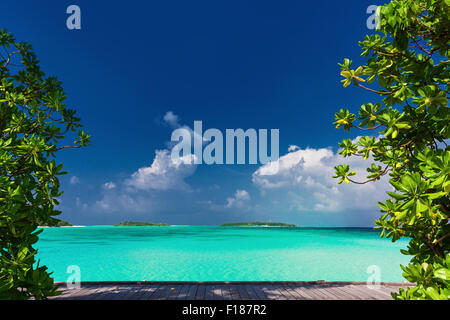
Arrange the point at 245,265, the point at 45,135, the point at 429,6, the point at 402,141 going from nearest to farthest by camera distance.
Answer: the point at 429,6, the point at 402,141, the point at 45,135, the point at 245,265

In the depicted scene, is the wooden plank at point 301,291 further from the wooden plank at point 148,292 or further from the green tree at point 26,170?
the green tree at point 26,170

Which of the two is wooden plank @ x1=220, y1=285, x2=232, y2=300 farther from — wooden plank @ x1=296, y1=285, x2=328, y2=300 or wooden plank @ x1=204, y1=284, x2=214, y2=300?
wooden plank @ x1=296, y1=285, x2=328, y2=300

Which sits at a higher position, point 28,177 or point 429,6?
point 429,6

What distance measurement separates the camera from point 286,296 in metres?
5.15

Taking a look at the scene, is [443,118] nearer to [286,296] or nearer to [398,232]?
[398,232]

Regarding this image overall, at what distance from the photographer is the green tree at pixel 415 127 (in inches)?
55.2

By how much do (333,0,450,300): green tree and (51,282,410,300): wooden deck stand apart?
3.84 meters

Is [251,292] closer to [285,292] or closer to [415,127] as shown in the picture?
[285,292]

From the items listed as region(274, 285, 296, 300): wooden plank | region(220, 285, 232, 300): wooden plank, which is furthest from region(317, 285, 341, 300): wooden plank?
region(220, 285, 232, 300): wooden plank

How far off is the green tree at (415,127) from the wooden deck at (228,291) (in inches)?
151

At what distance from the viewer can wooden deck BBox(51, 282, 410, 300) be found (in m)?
5.06
